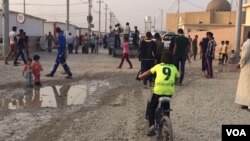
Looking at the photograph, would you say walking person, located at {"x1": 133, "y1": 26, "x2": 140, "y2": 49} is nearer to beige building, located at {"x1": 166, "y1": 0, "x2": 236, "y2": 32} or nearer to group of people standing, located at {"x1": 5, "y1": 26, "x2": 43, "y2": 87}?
group of people standing, located at {"x1": 5, "y1": 26, "x2": 43, "y2": 87}

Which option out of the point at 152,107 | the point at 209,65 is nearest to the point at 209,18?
the point at 209,65

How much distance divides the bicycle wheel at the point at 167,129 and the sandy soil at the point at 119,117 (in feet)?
2.73

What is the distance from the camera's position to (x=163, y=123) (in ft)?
22.7

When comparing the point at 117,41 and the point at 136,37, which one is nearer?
the point at 136,37

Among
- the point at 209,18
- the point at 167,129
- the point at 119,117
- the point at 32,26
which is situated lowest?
the point at 119,117

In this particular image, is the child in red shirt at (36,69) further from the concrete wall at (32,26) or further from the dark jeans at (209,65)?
the concrete wall at (32,26)

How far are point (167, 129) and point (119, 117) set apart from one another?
2922 mm

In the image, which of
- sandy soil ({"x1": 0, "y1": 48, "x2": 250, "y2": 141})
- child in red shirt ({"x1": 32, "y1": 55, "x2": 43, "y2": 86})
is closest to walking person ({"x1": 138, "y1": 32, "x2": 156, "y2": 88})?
sandy soil ({"x1": 0, "y1": 48, "x2": 250, "y2": 141})

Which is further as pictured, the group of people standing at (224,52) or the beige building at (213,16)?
the beige building at (213,16)

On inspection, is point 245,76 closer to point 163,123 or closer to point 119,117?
point 119,117

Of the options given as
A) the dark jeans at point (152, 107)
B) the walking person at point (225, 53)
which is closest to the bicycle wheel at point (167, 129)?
the dark jeans at point (152, 107)

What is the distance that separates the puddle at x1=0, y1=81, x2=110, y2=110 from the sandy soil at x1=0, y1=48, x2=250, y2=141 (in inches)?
14.7

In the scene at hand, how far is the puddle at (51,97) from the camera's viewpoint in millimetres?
11172

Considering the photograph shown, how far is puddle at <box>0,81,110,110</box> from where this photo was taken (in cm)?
1117
